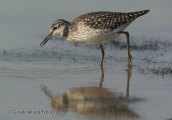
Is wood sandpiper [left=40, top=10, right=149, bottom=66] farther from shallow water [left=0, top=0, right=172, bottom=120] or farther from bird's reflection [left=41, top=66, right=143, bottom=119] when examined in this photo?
bird's reflection [left=41, top=66, right=143, bottom=119]

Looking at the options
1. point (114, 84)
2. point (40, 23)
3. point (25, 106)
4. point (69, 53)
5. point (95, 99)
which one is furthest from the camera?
point (40, 23)

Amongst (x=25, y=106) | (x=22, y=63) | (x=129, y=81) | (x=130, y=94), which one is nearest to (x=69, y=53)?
(x=22, y=63)

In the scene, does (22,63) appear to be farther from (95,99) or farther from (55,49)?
(95,99)

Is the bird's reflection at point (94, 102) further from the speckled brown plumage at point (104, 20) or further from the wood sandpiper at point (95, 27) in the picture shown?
the speckled brown plumage at point (104, 20)

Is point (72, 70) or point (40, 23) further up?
point (40, 23)

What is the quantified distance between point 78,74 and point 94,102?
91.4 inches

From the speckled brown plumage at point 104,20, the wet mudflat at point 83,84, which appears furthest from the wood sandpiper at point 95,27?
the wet mudflat at point 83,84

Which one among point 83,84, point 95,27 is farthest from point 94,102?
point 95,27

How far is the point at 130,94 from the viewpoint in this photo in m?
6.83

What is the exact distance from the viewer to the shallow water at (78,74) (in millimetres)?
5844

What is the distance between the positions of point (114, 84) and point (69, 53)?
13.5ft

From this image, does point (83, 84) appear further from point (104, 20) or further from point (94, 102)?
point (104, 20)

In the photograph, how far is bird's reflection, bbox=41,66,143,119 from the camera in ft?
18.6

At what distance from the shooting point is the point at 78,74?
8.49 metres
